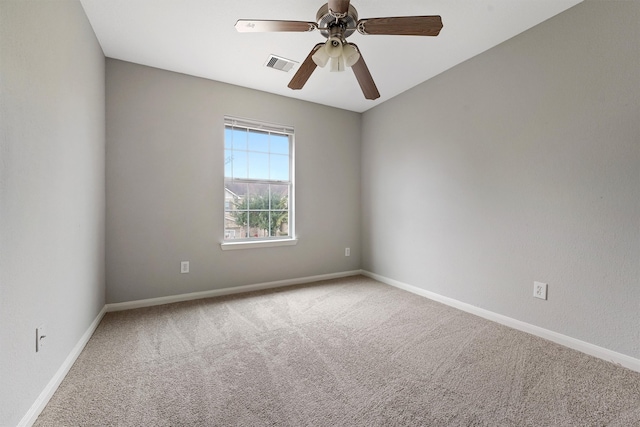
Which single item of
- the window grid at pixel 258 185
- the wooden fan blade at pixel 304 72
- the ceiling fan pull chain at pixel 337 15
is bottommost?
the window grid at pixel 258 185

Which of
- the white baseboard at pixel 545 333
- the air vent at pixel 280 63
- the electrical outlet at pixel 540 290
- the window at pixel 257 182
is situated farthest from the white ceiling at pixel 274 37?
the white baseboard at pixel 545 333

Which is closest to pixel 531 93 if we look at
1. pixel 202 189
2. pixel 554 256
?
pixel 554 256

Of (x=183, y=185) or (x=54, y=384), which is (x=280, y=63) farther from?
(x=54, y=384)

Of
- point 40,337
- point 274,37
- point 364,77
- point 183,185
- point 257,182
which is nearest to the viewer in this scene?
point 40,337

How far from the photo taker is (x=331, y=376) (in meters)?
1.65

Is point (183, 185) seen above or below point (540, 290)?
above

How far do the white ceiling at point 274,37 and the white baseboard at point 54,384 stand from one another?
2503 mm

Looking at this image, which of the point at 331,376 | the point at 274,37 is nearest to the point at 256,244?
the point at 331,376

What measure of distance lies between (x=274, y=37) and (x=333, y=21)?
2.70ft

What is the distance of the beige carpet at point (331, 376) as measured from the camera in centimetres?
133

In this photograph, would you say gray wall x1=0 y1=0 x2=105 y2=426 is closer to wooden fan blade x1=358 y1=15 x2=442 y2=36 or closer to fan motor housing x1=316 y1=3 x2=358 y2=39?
fan motor housing x1=316 y1=3 x2=358 y2=39

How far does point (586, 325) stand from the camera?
6.31 ft

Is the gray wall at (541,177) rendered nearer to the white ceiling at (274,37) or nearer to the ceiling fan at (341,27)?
the white ceiling at (274,37)

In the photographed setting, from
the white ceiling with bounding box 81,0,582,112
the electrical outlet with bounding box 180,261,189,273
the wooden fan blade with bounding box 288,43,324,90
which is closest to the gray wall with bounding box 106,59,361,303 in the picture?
the electrical outlet with bounding box 180,261,189,273
